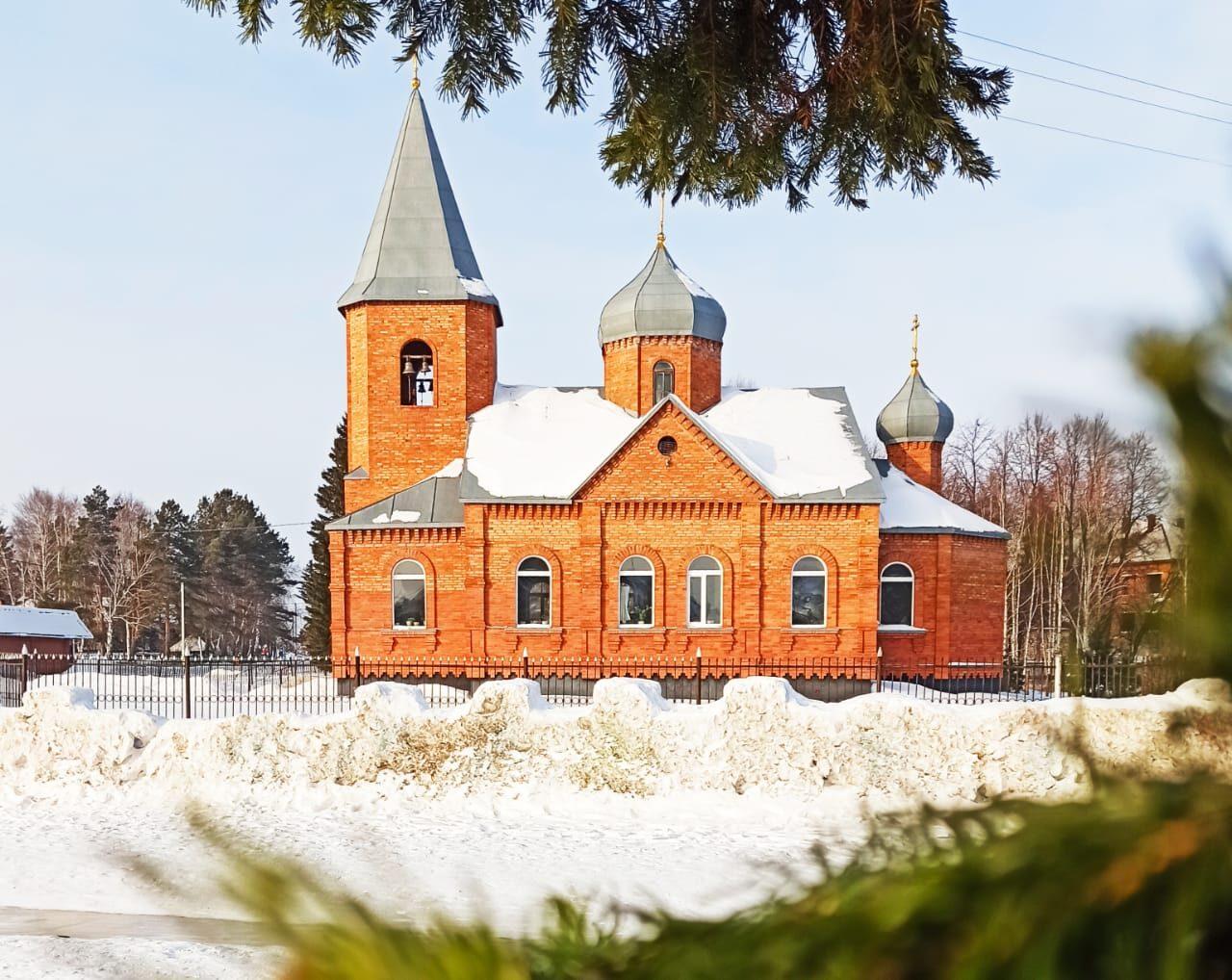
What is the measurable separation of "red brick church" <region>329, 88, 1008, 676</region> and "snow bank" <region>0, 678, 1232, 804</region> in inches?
393

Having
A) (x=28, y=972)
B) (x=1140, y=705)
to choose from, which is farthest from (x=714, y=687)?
(x=1140, y=705)

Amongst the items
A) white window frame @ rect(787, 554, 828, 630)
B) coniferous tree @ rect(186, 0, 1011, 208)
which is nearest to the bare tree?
white window frame @ rect(787, 554, 828, 630)

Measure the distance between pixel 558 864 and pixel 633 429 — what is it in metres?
13.8

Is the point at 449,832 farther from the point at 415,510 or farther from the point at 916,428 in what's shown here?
the point at 916,428

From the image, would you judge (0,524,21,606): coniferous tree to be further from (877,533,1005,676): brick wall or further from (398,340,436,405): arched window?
(877,533,1005,676): brick wall

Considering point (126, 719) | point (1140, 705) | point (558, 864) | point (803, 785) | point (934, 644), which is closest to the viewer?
point (1140, 705)

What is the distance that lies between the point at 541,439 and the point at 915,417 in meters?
9.34

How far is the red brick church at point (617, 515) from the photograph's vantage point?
21.7 metres

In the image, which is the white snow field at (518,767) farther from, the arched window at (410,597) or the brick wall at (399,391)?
the brick wall at (399,391)

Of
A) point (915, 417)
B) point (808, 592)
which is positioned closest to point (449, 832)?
point (808, 592)

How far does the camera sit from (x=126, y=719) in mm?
11602

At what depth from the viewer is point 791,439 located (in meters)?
23.4

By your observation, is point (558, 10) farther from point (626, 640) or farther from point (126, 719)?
point (626, 640)

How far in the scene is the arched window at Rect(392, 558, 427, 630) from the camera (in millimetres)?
22234
